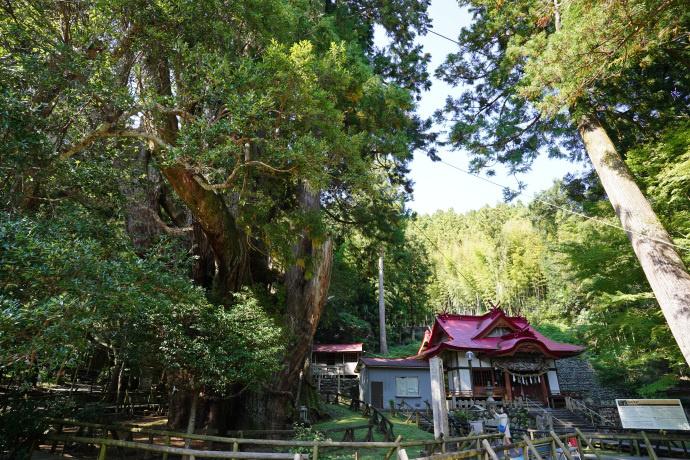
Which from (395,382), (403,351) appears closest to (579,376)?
(403,351)

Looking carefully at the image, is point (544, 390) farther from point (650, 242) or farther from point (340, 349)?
point (340, 349)

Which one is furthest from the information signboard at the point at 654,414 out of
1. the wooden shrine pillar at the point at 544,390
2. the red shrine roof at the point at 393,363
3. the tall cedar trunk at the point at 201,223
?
the red shrine roof at the point at 393,363

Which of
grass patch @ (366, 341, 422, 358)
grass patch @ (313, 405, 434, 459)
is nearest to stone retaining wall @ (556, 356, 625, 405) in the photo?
grass patch @ (366, 341, 422, 358)

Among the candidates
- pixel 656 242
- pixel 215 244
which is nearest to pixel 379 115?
pixel 215 244

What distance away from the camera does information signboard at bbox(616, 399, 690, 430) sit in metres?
8.63

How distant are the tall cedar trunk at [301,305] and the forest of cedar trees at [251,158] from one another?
7 cm

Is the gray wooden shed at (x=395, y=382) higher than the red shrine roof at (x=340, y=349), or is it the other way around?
the red shrine roof at (x=340, y=349)

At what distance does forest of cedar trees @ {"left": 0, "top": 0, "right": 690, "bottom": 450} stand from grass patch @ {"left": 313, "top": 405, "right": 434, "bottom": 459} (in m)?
1.62

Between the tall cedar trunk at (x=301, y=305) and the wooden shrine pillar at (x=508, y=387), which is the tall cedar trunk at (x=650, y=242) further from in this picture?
the wooden shrine pillar at (x=508, y=387)

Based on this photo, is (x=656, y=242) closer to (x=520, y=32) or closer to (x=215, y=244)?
(x=520, y=32)

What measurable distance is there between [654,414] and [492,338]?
10569 mm

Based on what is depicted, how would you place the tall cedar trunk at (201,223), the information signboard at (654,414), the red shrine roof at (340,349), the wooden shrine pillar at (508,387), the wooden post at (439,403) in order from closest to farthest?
the tall cedar trunk at (201,223) < the wooden post at (439,403) < the information signboard at (654,414) < the wooden shrine pillar at (508,387) < the red shrine roof at (340,349)

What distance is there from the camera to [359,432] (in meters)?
12.5

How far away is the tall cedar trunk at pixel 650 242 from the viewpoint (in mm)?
7211
